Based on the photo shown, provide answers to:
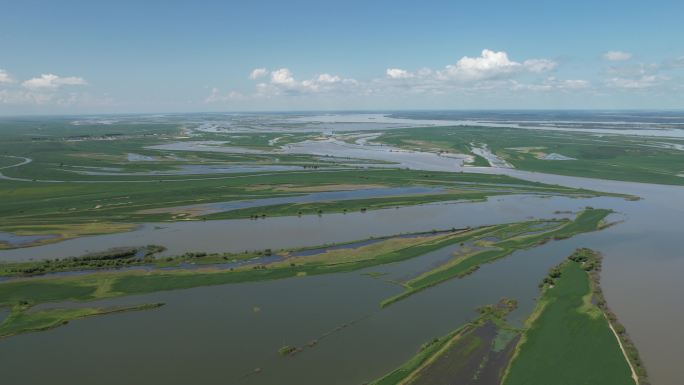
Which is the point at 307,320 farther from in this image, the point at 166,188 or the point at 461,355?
the point at 166,188

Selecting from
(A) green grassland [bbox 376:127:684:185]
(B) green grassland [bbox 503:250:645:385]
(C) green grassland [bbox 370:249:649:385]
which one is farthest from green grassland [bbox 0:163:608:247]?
(C) green grassland [bbox 370:249:649:385]

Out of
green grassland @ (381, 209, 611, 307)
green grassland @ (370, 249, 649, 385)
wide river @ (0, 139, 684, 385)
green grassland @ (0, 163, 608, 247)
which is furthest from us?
green grassland @ (0, 163, 608, 247)

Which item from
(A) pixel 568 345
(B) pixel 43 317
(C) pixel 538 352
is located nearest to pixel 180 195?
(B) pixel 43 317

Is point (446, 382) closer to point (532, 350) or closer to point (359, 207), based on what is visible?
point (532, 350)

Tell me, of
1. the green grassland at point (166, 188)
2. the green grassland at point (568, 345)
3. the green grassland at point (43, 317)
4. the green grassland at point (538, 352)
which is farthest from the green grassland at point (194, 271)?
the green grassland at point (166, 188)

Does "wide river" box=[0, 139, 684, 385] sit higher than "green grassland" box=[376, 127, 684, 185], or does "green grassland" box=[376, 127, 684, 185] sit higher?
"green grassland" box=[376, 127, 684, 185]

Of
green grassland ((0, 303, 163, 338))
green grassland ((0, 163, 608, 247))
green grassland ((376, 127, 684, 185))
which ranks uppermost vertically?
green grassland ((376, 127, 684, 185))

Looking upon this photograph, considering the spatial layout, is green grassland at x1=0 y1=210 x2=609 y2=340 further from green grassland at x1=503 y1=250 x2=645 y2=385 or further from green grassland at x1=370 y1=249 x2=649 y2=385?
green grassland at x1=503 y1=250 x2=645 y2=385

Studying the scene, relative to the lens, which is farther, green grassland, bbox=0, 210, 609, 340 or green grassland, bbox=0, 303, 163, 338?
green grassland, bbox=0, 210, 609, 340
